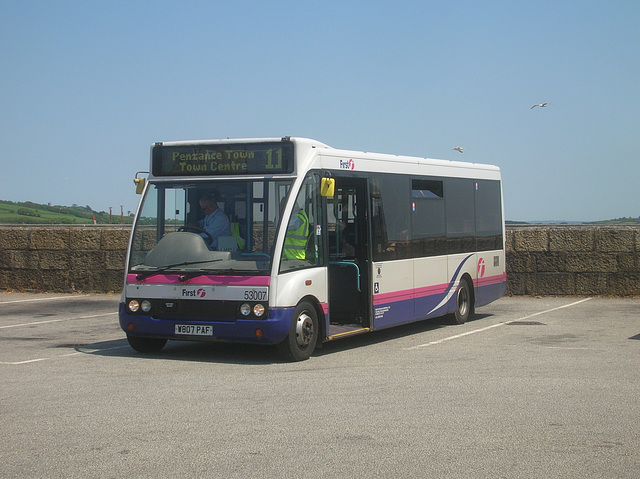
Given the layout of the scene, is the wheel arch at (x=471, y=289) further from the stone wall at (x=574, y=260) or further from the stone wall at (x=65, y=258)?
the stone wall at (x=65, y=258)

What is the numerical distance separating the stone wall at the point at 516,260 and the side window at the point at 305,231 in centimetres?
1075

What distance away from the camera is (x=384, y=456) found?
6.02 meters

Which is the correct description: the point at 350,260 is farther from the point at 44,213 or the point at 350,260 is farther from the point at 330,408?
the point at 44,213

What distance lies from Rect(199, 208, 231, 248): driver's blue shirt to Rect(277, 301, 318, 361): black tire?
133cm

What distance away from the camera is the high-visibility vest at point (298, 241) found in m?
10.8

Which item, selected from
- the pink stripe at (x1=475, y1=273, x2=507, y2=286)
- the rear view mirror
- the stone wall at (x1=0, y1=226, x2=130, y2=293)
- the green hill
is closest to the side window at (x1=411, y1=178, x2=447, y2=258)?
the pink stripe at (x1=475, y1=273, x2=507, y2=286)

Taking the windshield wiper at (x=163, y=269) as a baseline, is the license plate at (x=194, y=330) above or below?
below

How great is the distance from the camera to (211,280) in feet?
35.2

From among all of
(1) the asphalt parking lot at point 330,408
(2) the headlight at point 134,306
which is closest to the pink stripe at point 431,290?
(1) the asphalt parking lot at point 330,408

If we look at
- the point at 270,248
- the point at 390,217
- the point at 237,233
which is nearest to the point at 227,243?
the point at 237,233

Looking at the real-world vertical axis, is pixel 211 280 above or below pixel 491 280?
above

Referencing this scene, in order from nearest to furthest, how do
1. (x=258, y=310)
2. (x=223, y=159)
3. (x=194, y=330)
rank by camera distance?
(x=258, y=310)
(x=194, y=330)
(x=223, y=159)

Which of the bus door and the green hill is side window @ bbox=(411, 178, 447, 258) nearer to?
the bus door

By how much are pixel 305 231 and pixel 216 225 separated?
112cm
